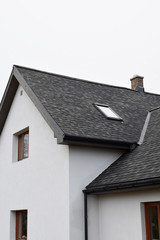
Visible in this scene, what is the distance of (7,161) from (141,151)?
19.8 ft

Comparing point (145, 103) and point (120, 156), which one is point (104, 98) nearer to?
point (145, 103)

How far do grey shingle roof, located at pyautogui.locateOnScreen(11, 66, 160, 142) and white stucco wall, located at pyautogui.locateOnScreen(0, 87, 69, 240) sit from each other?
716 mm

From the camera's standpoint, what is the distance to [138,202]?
9.48 m

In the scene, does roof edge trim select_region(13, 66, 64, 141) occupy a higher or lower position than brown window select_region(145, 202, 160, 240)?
higher

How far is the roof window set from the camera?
1273 centimetres

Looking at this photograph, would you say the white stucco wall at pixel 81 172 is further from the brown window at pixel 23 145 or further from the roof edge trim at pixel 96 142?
the brown window at pixel 23 145

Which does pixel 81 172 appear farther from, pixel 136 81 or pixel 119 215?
pixel 136 81

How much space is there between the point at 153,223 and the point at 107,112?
4.76 meters

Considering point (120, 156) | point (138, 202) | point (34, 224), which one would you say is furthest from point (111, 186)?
point (34, 224)

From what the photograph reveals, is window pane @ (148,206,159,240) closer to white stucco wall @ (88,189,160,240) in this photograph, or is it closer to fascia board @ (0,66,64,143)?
white stucco wall @ (88,189,160,240)

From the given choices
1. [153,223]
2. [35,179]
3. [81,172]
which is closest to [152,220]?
[153,223]

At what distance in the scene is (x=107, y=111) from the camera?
1316 cm

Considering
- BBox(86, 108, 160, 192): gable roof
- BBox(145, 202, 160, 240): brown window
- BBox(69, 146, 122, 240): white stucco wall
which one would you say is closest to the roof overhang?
BBox(86, 108, 160, 192): gable roof

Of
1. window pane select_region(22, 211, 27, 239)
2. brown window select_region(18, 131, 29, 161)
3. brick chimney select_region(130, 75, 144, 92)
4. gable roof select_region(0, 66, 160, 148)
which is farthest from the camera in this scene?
brick chimney select_region(130, 75, 144, 92)
